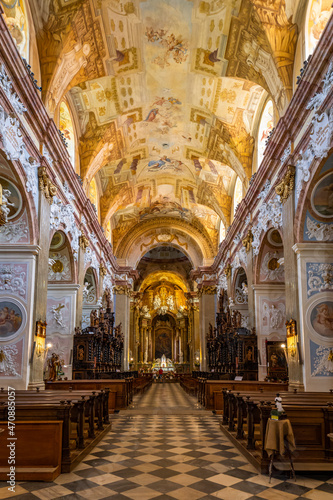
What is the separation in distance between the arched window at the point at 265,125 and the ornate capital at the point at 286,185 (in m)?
3.72

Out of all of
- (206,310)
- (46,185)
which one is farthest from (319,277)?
(206,310)

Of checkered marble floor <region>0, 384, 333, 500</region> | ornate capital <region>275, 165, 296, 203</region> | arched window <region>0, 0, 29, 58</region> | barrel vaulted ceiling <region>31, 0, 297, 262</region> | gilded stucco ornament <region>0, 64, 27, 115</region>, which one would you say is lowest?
checkered marble floor <region>0, 384, 333, 500</region>

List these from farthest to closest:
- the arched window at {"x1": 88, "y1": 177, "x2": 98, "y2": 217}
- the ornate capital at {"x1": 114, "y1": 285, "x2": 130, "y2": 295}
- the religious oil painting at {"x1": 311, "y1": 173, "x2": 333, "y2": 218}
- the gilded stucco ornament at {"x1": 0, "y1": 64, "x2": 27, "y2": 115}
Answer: the ornate capital at {"x1": 114, "y1": 285, "x2": 130, "y2": 295} → the arched window at {"x1": 88, "y1": 177, "x2": 98, "y2": 217} → the religious oil painting at {"x1": 311, "y1": 173, "x2": 333, "y2": 218} → the gilded stucco ornament at {"x1": 0, "y1": 64, "x2": 27, "y2": 115}

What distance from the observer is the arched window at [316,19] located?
411 inches

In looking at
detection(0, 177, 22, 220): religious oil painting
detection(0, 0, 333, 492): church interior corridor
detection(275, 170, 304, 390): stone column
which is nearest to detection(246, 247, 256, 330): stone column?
detection(0, 0, 333, 492): church interior corridor

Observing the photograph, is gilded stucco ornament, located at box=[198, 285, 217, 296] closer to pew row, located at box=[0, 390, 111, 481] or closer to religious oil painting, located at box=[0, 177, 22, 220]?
religious oil painting, located at box=[0, 177, 22, 220]

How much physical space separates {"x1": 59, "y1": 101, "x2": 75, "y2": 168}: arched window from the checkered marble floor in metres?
11.0

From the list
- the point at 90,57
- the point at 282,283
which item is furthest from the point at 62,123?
the point at 282,283

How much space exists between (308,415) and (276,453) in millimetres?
756

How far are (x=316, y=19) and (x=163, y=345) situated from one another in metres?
41.0

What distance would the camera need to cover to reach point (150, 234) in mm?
31438

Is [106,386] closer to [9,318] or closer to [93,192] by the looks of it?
[9,318]

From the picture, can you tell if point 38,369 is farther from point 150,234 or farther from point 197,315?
point 197,315

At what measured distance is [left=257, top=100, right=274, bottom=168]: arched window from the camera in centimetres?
1540
